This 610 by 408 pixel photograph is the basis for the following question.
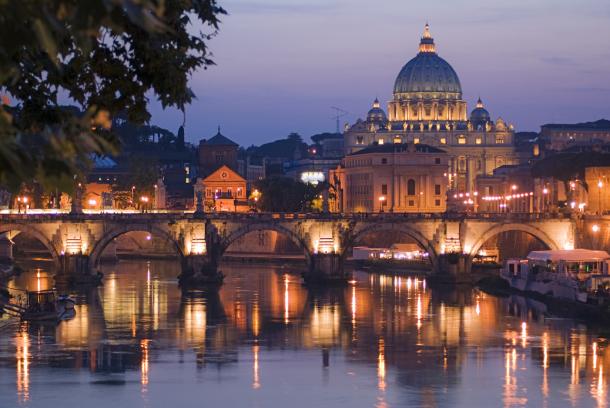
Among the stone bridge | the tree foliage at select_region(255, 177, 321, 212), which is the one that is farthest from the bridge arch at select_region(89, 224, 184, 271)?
the tree foliage at select_region(255, 177, 321, 212)

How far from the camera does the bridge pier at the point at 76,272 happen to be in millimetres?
87250

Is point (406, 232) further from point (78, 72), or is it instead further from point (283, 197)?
point (78, 72)

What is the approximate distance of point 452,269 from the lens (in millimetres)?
91125

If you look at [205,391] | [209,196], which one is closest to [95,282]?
[205,391]

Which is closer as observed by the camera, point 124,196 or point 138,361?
point 138,361

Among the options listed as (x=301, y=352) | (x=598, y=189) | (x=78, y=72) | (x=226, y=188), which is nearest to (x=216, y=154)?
(x=226, y=188)

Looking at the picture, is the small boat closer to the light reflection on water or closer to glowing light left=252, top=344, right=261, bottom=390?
the light reflection on water

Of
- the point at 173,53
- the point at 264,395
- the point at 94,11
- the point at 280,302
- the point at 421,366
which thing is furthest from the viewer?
the point at 280,302

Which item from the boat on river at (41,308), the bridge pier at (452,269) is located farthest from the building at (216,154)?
the boat on river at (41,308)

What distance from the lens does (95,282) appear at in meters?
87.2

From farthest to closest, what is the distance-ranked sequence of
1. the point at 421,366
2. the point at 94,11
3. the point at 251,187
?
the point at 251,187
the point at 421,366
the point at 94,11

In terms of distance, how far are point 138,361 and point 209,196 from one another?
10450 cm

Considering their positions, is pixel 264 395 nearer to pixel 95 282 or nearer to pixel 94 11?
pixel 94 11

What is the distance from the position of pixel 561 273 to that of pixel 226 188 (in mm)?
83825
